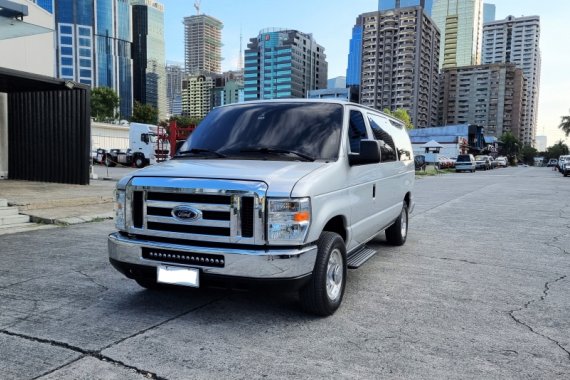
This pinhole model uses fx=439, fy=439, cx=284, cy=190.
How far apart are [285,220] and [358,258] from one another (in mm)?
1694

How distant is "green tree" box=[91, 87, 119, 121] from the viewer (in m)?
63.3

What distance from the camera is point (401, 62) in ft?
489

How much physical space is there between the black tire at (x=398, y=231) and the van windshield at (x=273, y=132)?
297cm

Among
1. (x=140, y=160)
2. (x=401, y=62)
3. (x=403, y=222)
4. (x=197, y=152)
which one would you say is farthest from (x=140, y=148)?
(x=401, y=62)

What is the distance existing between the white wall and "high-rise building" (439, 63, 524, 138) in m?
170

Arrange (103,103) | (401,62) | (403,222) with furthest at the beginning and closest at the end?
1. (401,62)
2. (103,103)
3. (403,222)

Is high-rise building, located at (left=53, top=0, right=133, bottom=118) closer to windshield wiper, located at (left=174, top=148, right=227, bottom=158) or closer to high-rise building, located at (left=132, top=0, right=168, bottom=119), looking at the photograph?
high-rise building, located at (left=132, top=0, right=168, bottom=119)

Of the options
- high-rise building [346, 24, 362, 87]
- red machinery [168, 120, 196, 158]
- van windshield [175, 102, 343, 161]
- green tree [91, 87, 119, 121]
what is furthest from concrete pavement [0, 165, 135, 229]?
high-rise building [346, 24, 362, 87]

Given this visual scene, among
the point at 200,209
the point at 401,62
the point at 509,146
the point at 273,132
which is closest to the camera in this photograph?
the point at 200,209

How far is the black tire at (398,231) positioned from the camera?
23.4 feet

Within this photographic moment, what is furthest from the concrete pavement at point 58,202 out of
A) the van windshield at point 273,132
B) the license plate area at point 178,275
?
the license plate area at point 178,275

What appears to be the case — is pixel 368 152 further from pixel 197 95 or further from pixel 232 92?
pixel 197 95

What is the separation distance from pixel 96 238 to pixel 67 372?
16.0 feet

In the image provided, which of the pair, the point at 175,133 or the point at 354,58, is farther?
the point at 354,58
